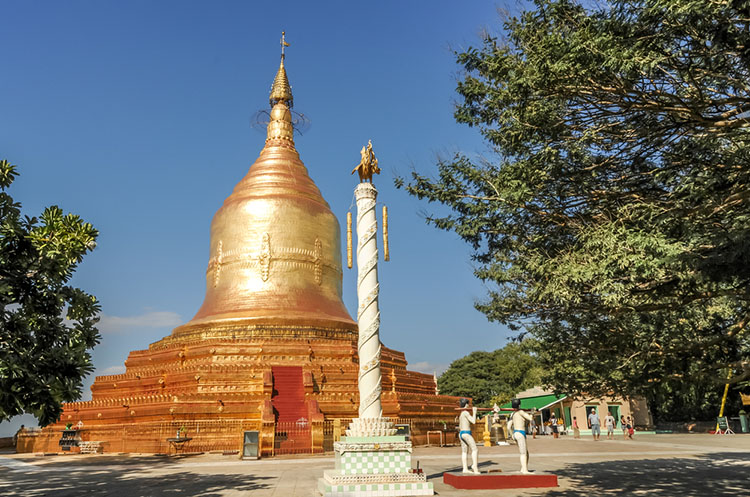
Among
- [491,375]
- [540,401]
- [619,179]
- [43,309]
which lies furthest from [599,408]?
[43,309]

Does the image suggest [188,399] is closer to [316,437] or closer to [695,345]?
[316,437]

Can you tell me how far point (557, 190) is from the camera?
8.47 meters

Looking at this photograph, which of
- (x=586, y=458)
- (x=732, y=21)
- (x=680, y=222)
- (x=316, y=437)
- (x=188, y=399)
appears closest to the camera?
(x=732, y=21)

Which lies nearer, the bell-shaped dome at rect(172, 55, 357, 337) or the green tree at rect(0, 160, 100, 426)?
the green tree at rect(0, 160, 100, 426)

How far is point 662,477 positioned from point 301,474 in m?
7.74

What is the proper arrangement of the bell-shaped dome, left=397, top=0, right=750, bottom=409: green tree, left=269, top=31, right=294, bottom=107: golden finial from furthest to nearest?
left=269, top=31, right=294, bottom=107: golden finial → the bell-shaped dome → left=397, top=0, right=750, bottom=409: green tree

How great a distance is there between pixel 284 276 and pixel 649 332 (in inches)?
789

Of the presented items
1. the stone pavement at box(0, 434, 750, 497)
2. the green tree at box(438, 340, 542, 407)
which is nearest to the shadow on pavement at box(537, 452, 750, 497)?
the stone pavement at box(0, 434, 750, 497)

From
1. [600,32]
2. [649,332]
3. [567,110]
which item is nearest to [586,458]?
[649,332]

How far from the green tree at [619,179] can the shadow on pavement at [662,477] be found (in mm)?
1893

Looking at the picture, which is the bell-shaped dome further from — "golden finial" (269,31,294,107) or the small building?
the small building

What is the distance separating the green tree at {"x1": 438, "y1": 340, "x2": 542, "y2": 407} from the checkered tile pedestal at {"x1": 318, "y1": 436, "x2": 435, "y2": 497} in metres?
40.6

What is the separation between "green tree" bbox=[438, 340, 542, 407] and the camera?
167ft

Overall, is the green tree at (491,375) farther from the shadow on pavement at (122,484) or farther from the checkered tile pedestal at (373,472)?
the checkered tile pedestal at (373,472)
